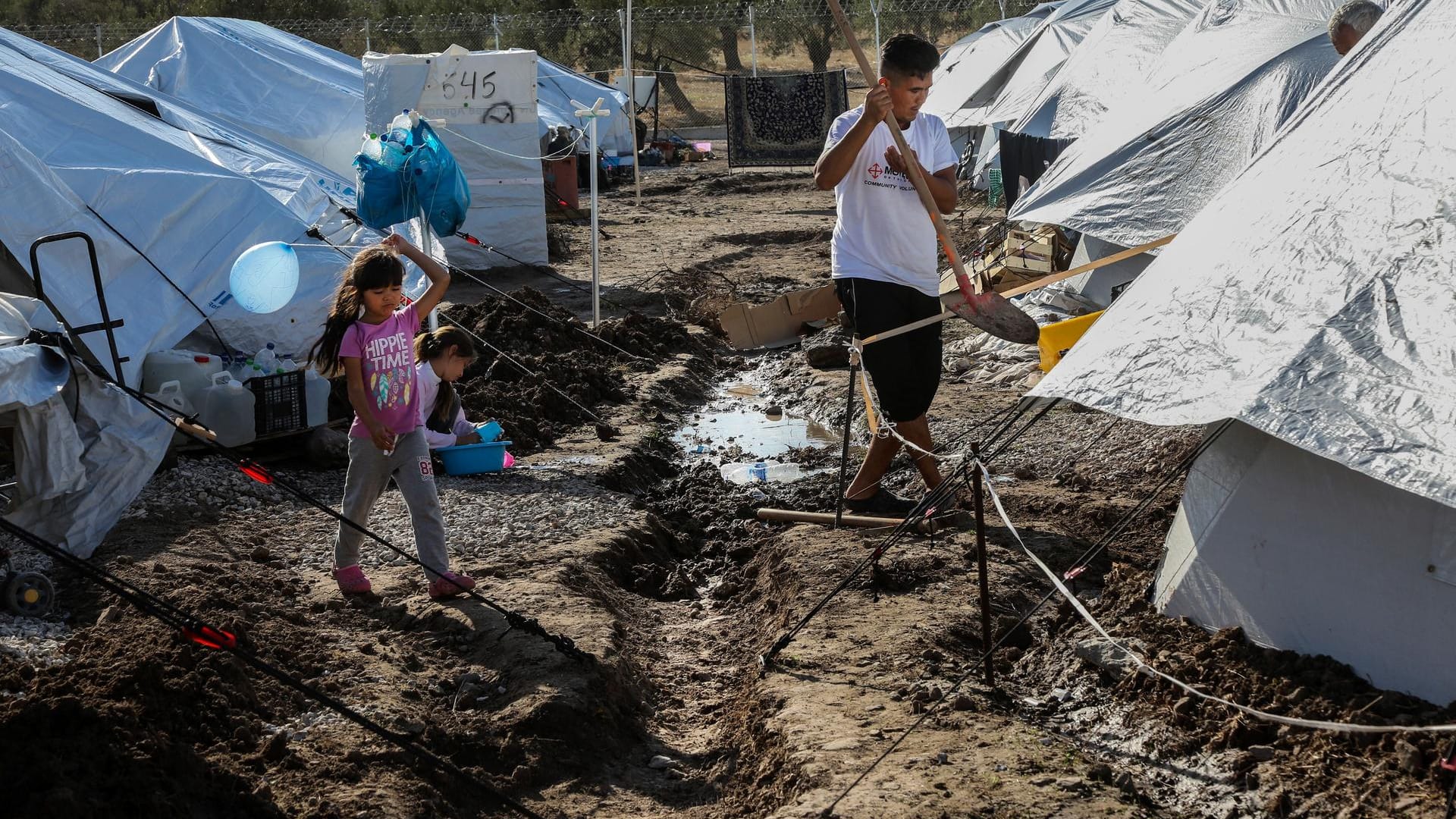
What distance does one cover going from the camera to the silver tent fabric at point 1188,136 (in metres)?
8.12

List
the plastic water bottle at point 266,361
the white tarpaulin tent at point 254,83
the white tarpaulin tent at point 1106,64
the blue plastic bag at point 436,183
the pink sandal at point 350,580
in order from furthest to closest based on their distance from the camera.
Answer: the white tarpaulin tent at point 254,83 < the white tarpaulin tent at point 1106,64 < the blue plastic bag at point 436,183 < the plastic water bottle at point 266,361 < the pink sandal at point 350,580

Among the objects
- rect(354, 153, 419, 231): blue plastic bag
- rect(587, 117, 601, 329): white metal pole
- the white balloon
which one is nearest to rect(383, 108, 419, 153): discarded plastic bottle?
rect(354, 153, 419, 231): blue plastic bag

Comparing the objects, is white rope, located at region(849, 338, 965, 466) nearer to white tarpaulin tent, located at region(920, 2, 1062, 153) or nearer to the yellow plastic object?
the yellow plastic object

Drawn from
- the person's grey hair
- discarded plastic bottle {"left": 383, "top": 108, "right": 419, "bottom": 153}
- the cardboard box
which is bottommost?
the cardboard box

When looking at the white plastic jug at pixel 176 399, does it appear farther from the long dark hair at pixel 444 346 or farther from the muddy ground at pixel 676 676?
the long dark hair at pixel 444 346

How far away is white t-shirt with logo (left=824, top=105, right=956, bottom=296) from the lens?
5.07 m

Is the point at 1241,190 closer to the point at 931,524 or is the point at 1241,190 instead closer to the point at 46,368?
the point at 931,524

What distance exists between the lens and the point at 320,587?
505 centimetres

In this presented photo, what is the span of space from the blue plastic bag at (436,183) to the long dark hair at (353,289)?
3065 mm

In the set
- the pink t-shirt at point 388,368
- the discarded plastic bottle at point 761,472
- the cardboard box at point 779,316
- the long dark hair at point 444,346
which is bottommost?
the discarded plastic bottle at point 761,472

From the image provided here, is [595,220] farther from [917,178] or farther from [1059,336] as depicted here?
[917,178]

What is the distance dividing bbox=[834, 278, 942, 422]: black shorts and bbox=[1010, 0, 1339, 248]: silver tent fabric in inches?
126

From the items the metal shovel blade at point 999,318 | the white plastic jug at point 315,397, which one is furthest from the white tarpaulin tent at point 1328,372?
the white plastic jug at point 315,397

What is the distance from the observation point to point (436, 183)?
7.69 metres
